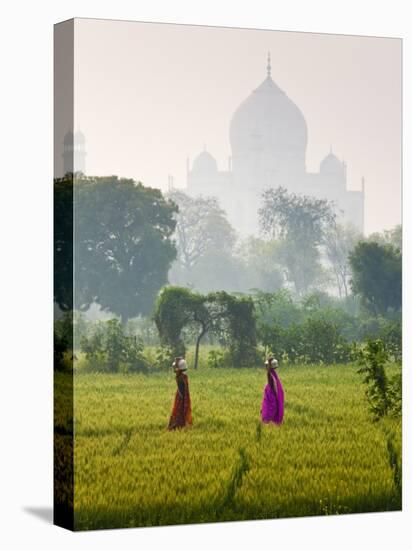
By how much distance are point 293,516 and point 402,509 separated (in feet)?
4.87

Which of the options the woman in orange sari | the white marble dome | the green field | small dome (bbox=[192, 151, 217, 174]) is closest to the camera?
the green field

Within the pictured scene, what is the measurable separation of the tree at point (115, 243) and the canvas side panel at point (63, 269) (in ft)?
0.08

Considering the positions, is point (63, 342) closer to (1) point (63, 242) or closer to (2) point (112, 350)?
(2) point (112, 350)

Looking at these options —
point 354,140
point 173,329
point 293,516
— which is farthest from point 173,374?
point 354,140

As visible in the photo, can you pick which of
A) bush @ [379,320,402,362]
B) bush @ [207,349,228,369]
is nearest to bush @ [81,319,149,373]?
bush @ [207,349,228,369]

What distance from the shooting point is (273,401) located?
20.5 m

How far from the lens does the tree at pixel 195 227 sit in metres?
20.2

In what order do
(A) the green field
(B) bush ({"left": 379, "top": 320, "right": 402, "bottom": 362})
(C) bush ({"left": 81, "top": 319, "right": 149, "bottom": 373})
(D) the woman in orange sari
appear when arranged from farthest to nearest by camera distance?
(B) bush ({"left": 379, "top": 320, "right": 402, "bottom": 362}), (D) the woman in orange sari, (C) bush ({"left": 81, "top": 319, "right": 149, "bottom": 373}), (A) the green field

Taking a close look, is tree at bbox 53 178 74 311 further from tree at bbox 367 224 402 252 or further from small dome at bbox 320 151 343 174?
tree at bbox 367 224 402 252

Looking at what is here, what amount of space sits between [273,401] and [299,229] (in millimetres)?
2119

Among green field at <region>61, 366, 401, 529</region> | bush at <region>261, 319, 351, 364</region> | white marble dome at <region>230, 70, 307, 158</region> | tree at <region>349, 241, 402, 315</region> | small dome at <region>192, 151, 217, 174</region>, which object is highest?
white marble dome at <region>230, 70, 307, 158</region>

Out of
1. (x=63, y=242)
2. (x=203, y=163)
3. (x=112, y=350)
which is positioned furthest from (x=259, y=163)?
(x=112, y=350)

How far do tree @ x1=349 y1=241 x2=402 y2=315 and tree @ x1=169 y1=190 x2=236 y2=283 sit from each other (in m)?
1.83

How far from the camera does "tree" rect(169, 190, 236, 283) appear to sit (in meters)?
20.2
